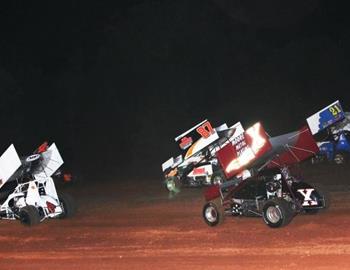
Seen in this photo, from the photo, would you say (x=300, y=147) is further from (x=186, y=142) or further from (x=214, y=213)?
(x=186, y=142)

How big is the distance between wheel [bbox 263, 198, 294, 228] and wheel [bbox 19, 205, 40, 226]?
6250 millimetres

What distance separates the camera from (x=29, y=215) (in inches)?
592

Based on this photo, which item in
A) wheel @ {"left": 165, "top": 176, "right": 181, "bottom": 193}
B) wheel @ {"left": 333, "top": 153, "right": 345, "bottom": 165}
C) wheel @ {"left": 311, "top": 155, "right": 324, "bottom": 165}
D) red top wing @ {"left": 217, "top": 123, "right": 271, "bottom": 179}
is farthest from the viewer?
wheel @ {"left": 311, "top": 155, "right": 324, "bottom": 165}

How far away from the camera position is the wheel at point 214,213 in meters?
12.8

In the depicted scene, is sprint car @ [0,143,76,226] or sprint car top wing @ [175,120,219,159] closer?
sprint car @ [0,143,76,226]

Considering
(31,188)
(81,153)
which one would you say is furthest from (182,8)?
(31,188)

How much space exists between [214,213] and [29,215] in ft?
16.4

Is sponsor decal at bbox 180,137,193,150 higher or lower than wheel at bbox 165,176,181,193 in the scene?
higher

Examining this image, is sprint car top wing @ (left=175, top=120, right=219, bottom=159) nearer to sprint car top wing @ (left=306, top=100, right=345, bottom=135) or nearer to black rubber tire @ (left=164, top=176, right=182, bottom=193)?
black rubber tire @ (left=164, top=176, right=182, bottom=193)

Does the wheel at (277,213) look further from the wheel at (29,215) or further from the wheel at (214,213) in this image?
the wheel at (29,215)

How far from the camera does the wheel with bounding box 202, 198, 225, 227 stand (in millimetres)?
12773

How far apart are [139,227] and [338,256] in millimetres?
5650

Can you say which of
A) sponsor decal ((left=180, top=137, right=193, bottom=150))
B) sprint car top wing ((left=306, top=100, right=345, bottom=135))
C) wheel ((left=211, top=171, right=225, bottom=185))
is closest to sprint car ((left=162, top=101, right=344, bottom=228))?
wheel ((left=211, top=171, right=225, bottom=185))

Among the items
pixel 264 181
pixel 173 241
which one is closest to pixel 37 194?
pixel 173 241
